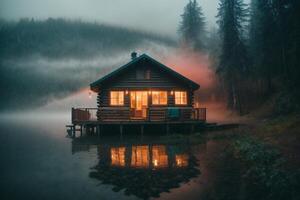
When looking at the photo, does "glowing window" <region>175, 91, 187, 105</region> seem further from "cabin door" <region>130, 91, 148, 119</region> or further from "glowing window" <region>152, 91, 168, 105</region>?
"cabin door" <region>130, 91, 148, 119</region>

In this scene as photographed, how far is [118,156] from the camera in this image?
48.5ft

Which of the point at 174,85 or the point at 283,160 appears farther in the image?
the point at 174,85

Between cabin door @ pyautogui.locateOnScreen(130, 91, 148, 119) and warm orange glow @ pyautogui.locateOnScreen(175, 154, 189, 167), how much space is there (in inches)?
449

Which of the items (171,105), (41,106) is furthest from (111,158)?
(41,106)

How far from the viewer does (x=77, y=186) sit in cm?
966

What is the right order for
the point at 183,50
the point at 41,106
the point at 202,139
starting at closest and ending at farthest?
the point at 202,139 < the point at 183,50 < the point at 41,106

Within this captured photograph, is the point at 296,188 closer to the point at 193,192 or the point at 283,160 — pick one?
the point at 283,160

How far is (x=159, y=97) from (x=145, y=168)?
1432 cm

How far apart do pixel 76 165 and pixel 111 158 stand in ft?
6.55

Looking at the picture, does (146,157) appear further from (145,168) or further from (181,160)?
(145,168)

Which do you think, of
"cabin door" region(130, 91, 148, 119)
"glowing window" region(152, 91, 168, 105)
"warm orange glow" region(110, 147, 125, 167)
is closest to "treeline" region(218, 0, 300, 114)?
"glowing window" region(152, 91, 168, 105)

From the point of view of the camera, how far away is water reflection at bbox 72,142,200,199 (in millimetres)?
9290

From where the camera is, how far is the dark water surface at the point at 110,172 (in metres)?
8.84

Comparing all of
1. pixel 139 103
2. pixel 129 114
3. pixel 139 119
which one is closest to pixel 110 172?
pixel 129 114
